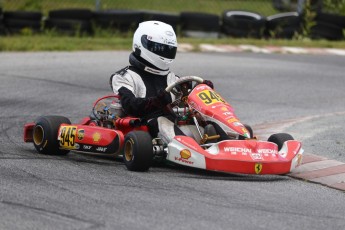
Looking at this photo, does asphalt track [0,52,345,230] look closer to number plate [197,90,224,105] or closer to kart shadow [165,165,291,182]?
kart shadow [165,165,291,182]

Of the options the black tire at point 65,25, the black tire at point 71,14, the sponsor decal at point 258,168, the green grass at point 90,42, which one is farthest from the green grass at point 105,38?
the sponsor decal at point 258,168

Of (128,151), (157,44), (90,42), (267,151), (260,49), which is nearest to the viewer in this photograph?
(267,151)

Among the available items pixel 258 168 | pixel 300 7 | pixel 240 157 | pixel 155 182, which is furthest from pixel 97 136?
pixel 300 7

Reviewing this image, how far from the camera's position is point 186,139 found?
20.1 feet

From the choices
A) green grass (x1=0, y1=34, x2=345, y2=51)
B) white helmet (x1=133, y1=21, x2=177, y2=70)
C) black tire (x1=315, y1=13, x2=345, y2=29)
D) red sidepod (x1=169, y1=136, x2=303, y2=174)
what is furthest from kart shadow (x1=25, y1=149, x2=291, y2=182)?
black tire (x1=315, y1=13, x2=345, y2=29)

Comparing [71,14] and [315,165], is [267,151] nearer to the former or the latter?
[315,165]

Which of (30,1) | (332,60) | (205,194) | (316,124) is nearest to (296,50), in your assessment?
(332,60)

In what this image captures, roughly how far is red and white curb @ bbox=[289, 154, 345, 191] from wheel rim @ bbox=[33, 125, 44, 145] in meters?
1.88

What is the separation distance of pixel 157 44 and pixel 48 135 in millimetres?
1047

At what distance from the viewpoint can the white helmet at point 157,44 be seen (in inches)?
270

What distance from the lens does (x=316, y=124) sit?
813cm

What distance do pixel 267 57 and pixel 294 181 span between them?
749cm

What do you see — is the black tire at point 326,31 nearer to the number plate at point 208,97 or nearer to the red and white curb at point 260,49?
the red and white curb at point 260,49

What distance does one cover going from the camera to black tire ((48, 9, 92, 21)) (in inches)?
563
